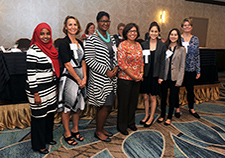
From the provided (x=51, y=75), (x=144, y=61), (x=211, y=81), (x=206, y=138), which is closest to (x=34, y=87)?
(x=51, y=75)

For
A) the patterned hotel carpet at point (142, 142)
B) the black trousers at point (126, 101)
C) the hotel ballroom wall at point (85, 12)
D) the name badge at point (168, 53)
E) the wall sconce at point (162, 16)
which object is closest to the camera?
the patterned hotel carpet at point (142, 142)

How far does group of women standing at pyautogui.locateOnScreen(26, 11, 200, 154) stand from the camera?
1.75 meters

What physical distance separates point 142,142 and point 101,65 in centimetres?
115

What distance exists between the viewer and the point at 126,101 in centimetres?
228

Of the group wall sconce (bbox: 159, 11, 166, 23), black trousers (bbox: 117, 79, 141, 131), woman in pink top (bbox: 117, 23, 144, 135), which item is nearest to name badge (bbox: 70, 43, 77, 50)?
woman in pink top (bbox: 117, 23, 144, 135)

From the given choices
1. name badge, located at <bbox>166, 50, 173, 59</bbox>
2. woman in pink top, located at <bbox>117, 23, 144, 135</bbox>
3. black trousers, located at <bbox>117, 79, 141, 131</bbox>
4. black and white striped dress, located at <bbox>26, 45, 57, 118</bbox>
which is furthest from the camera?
name badge, located at <bbox>166, 50, 173, 59</bbox>

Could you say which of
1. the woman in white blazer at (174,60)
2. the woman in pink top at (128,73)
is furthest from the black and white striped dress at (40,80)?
the woman in white blazer at (174,60)

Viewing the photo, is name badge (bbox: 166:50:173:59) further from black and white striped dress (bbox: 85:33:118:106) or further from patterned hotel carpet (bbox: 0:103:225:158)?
patterned hotel carpet (bbox: 0:103:225:158)

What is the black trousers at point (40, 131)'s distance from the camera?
6.08 ft

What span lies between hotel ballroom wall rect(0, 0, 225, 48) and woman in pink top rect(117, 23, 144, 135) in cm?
380

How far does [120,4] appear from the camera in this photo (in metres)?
5.86

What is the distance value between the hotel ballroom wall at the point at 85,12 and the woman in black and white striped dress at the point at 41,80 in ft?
12.6

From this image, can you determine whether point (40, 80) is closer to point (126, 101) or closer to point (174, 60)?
point (126, 101)

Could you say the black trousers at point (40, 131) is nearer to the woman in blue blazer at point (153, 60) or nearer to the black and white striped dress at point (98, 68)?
the black and white striped dress at point (98, 68)
